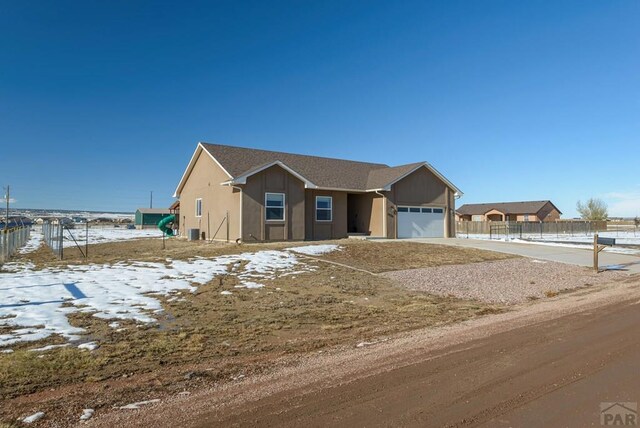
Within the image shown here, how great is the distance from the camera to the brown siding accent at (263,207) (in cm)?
2105

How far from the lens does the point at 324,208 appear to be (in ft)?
79.9

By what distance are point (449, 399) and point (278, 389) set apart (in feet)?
5.65

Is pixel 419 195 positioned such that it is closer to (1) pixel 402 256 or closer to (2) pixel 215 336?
(1) pixel 402 256

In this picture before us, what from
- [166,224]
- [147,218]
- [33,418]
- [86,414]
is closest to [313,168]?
[166,224]

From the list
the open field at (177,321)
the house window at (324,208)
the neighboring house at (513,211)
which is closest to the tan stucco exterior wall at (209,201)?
the house window at (324,208)

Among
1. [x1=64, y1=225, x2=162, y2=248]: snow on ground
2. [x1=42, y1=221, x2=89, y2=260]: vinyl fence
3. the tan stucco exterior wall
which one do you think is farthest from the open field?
[x1=64, y1=225, x2=162, y2=248]: snow on ground

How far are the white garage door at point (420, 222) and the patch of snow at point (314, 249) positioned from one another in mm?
9056

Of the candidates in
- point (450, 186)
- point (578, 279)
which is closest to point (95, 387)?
point (578, 279)

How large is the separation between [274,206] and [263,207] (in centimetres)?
66

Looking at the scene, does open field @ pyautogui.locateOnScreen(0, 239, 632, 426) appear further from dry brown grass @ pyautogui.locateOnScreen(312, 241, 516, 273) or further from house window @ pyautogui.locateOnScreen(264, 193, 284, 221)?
house window @ pyautogui.locateOnScreen(264, 193, 284, 221)

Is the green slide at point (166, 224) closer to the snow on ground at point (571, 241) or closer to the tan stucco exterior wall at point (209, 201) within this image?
the tan stucco exterior wall at point (209, 201)

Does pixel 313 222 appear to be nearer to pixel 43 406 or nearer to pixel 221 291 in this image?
pixel 221 291

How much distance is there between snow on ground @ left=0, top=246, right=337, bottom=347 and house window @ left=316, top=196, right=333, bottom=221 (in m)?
8.24

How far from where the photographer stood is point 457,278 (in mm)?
13258
